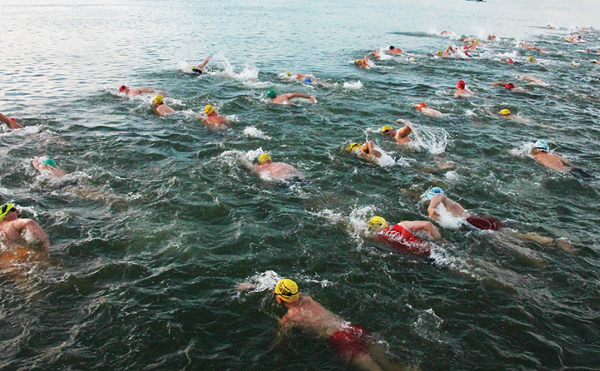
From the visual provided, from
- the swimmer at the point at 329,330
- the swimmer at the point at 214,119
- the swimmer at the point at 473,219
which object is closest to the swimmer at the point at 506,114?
the swimmer at the point at 473,219

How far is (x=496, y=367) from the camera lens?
17.3 ft

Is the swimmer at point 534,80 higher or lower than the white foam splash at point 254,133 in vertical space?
higher

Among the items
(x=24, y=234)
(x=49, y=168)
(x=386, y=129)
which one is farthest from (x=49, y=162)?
(x=386, y=129)

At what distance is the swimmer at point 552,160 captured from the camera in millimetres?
10852

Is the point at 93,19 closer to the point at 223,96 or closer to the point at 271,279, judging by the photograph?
the point at 223,96

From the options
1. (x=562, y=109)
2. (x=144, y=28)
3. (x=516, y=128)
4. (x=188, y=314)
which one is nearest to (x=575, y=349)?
(x=188, y=314)

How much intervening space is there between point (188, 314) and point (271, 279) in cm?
150

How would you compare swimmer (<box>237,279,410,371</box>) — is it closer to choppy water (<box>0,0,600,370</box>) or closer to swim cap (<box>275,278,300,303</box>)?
swim cap (<box>275,278,300,303</box>)

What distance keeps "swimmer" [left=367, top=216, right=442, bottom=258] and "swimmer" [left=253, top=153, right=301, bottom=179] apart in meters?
2.93

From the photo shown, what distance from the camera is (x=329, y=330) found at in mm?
5707

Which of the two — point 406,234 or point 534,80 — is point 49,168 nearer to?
point 406,234

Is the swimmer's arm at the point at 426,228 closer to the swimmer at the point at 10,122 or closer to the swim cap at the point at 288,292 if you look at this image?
the swim cap at the point at 288,292

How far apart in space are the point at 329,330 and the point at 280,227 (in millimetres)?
2973

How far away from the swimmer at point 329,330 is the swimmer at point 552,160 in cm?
881
